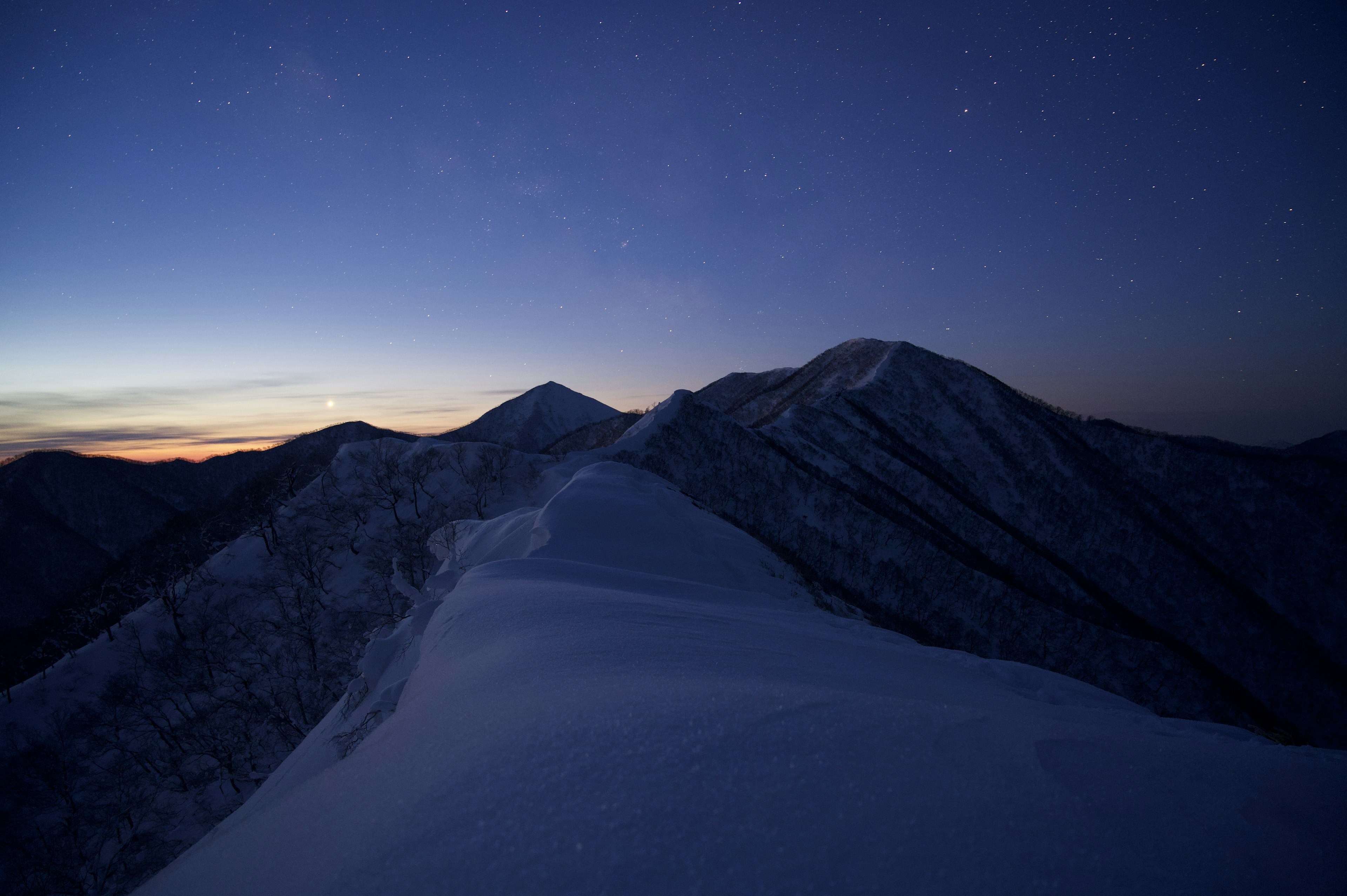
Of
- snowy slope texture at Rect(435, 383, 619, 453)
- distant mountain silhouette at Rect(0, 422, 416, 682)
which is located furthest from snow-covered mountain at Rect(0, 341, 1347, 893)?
snowy slope texture at Rect(435, 383, 619, 453)

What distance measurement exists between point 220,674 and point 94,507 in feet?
378

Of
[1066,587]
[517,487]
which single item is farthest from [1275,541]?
[517,487]

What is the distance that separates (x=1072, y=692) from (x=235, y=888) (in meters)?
11.0

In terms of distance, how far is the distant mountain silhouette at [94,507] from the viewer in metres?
64.5

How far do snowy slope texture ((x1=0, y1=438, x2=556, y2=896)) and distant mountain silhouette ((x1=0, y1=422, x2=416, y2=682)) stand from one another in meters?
22.2

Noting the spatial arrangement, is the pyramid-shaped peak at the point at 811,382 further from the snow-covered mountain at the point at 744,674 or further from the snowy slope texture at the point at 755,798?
the snowy slope texture at the point at 755,798

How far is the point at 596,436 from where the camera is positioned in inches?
2034

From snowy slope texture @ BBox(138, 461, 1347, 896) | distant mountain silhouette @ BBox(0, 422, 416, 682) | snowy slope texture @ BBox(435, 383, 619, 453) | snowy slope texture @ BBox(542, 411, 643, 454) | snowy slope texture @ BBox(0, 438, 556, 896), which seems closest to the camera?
snowy slope texture @ BBox(138, 461, 1347, 896)

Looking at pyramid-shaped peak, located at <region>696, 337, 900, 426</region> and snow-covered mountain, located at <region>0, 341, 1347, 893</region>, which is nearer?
snow-covered mountain, located at <region>0, 341, 1347, 893</region>

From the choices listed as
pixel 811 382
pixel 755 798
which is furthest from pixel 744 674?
pixel 811 382

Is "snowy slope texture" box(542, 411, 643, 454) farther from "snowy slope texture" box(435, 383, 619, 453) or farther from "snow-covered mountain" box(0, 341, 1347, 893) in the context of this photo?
"snowy slope texture" box(435, 383, 619, 453)

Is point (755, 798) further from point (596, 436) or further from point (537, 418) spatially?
point (537, 418)

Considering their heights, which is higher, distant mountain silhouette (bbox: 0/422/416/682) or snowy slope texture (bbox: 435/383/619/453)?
snowy slope texture (bbox: 435/383/619/453)

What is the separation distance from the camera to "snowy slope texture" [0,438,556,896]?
69.1ft
